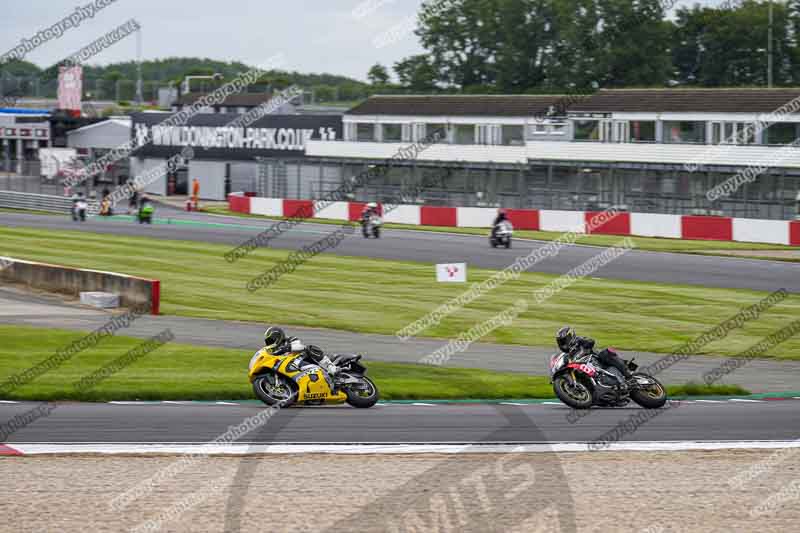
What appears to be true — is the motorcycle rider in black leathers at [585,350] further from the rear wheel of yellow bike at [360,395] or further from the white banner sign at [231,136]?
the white banner sign at [231,136]

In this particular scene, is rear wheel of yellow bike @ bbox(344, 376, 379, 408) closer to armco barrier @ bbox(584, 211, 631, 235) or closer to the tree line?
armco barrier @ bbox(584, 211, 631, 235)

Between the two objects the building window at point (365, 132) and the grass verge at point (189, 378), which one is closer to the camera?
the grass verge at point (189, 378)

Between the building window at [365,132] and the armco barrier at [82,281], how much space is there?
42.2 m

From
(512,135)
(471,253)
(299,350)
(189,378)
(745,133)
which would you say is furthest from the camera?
(512,135)

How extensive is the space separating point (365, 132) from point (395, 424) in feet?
189

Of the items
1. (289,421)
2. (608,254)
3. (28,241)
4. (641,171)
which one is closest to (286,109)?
(641,171)

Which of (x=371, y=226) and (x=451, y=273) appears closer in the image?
(x=451, y=273)

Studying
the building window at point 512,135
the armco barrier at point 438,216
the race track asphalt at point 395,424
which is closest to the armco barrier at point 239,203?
the armco barrier at point 438,216

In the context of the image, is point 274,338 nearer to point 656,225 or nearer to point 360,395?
point 360,395

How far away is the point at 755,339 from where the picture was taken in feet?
85.5

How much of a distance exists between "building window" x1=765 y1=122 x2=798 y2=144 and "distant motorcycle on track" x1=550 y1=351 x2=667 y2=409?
3673 centimetres

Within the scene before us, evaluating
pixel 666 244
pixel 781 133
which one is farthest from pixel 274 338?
pixel 781 133

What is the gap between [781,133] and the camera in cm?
5256

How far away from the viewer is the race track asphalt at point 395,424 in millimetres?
16078
